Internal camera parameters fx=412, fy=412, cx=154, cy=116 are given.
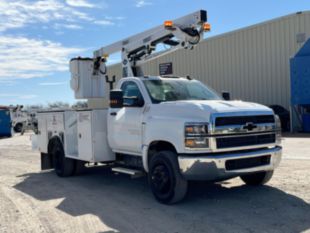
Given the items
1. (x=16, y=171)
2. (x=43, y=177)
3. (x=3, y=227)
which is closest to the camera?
(x=3, y=227)

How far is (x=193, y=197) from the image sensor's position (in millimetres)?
7191

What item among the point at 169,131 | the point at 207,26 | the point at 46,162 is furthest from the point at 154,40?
the point at 46,162

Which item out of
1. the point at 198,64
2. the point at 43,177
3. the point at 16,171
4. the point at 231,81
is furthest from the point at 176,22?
the point at 198,64

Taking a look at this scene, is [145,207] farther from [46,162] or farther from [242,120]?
[46,162]

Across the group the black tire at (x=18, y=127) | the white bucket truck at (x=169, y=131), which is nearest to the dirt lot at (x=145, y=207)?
the white bucket truck at (x=169, y=131)

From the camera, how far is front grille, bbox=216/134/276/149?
6.28 metres

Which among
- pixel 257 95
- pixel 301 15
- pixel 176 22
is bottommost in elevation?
pixel 257 95

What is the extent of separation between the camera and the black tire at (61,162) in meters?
10.1

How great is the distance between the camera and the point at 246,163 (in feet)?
21.6

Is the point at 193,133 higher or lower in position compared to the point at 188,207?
higher

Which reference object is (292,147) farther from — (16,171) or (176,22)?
(16,171)

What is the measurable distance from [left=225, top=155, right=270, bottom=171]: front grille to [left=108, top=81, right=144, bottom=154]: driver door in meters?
1.77

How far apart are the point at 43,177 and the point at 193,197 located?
4807 millimetres

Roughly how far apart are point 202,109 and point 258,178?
88.7 inches
